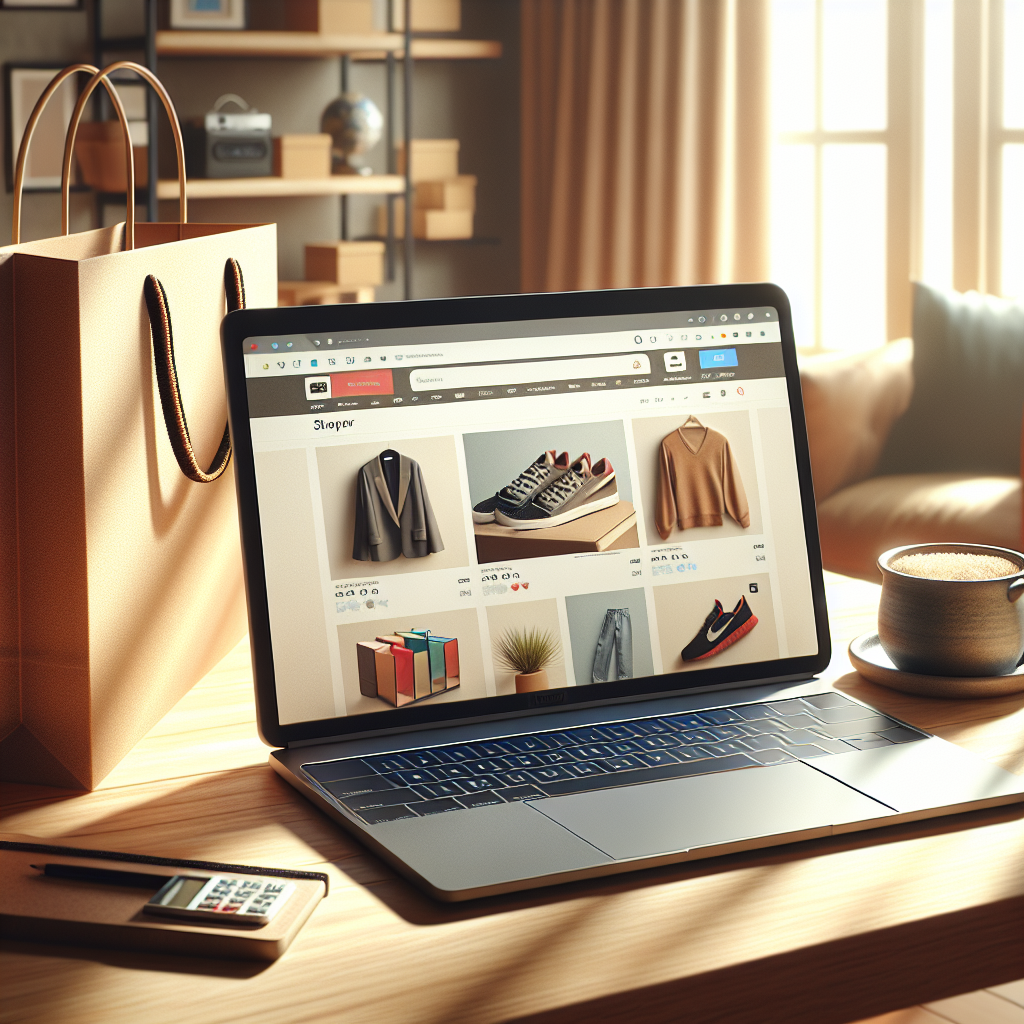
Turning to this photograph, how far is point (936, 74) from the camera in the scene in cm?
326

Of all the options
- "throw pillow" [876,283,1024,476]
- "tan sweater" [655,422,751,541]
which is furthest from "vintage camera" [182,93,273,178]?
"tan sweater" [655,422,751,541]

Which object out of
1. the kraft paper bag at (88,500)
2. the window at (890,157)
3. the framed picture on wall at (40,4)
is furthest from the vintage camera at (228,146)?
the kraft paper bag at (88,500)

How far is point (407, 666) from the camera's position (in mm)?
729

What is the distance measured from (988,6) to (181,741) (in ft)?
10.2

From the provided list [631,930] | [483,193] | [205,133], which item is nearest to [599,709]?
[631,930]

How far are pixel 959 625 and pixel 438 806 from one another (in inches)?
15.0

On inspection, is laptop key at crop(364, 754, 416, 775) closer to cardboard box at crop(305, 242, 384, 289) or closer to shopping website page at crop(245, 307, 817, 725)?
shopping website page at crop(245, 307, 817, 725)

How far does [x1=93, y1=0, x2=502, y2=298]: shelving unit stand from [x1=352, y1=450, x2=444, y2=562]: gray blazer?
2463 mm

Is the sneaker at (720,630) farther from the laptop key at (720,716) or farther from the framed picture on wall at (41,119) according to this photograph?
the framed picture on wall at (41,119)

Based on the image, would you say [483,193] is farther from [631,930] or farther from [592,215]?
[631,930]

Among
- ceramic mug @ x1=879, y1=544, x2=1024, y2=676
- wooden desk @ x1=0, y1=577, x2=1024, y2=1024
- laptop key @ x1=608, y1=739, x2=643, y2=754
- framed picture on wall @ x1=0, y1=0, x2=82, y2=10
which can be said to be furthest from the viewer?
framed picture on wall @ x1=0, y1=0, x2=82, y2=10

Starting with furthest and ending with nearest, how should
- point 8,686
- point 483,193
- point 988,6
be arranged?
point 483,193, point 988,6, point 8,686

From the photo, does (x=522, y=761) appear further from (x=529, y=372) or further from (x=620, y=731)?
(x=529, y=372)

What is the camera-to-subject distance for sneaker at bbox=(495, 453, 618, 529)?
767 mm
